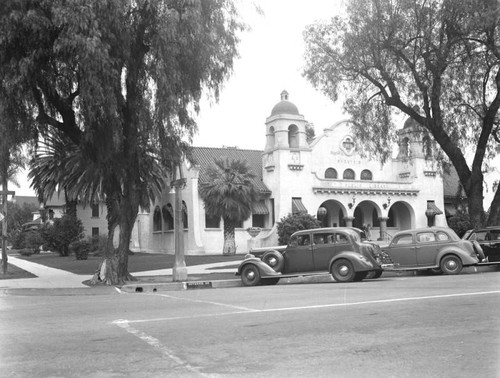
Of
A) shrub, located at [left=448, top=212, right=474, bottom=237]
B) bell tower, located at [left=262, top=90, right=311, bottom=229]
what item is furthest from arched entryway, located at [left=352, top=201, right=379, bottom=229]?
bell tower, located at [left=262, top=90, right=311, bottom=229]

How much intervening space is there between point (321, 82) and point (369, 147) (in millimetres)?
4777

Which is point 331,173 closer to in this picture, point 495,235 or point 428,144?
point 428,144

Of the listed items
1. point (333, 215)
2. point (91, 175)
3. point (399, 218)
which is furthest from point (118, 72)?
point (399, 218)

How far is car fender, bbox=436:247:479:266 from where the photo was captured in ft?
60.6

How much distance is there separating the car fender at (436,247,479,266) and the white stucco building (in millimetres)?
21285

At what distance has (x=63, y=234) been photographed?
41250mm

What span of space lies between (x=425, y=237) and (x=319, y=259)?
444 cm

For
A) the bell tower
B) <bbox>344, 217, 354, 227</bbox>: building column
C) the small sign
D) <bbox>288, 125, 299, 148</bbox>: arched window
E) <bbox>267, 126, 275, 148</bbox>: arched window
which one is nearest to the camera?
the small sign

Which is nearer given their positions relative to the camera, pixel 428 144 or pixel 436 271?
pixel 436 271

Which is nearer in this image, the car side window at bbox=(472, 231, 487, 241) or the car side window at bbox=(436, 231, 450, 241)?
the car side window at bbox=(436, 231, 450, 241)

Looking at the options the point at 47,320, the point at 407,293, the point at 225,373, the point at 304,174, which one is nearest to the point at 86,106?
the point at 47,320

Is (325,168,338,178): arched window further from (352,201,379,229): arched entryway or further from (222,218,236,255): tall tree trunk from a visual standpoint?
(222,218,236,255): tall tree trunk

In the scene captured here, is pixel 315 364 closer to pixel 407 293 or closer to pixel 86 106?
pixel 407 293

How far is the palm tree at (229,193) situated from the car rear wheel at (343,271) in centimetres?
2143
